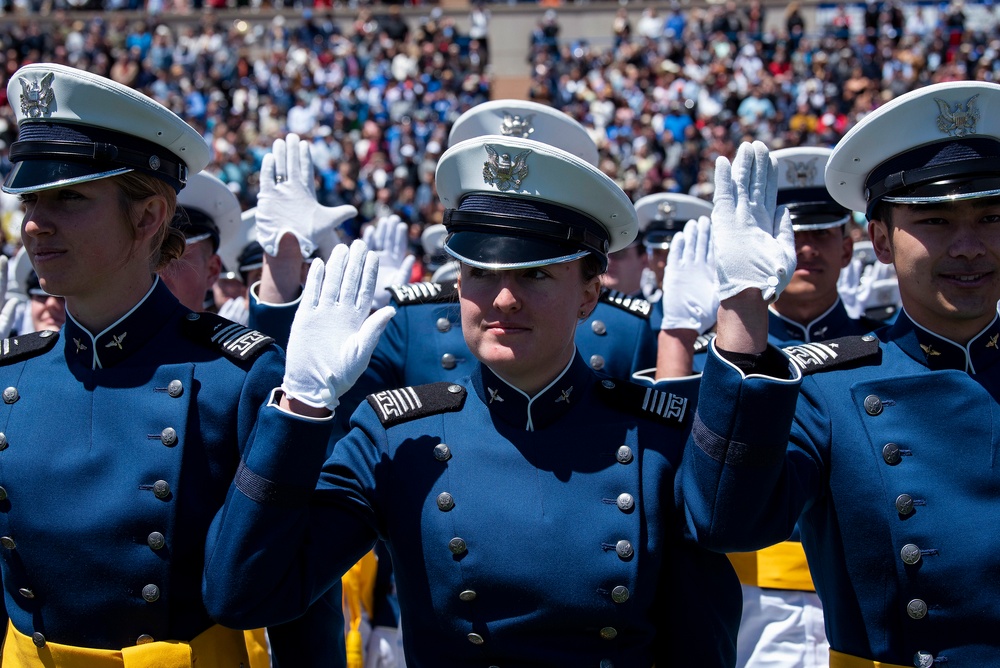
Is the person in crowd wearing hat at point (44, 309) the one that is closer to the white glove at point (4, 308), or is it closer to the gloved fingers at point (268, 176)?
the white glove at point (4, 308)

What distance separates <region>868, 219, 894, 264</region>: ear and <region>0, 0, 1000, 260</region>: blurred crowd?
1456 centimetres

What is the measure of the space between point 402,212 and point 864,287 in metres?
12.1

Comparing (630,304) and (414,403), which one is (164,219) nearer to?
(414,403)

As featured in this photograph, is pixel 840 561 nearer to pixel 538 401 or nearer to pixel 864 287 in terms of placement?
pixel 538 401

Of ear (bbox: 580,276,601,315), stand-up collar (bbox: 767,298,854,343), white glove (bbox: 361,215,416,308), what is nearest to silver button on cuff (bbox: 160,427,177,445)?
ear (bbox: 580,276,601,315)

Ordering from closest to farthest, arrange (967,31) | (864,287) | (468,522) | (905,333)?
1. (468,522)
2. (905,333)
3. (864,287)
4. (967,31)

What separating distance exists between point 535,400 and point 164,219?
103cm

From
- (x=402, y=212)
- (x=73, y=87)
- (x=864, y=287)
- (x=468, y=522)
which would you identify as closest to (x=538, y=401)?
(x=468, y=522)

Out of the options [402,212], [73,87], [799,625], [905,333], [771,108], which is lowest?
[799,625]

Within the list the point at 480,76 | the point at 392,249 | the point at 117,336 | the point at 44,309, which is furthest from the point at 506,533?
the point at 480,76

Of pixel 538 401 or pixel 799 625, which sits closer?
pixel 538 401

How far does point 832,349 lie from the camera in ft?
9.25

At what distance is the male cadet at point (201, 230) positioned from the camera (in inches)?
148

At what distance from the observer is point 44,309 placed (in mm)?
5066
